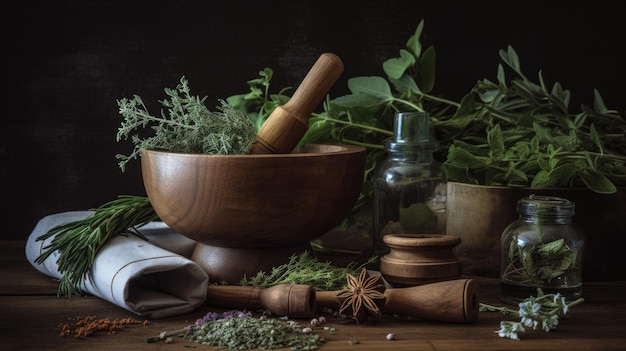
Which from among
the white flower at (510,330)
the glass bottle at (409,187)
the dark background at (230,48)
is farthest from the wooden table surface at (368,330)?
the dark background at (230,48)

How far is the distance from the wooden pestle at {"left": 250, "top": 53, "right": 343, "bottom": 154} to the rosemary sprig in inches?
7.9

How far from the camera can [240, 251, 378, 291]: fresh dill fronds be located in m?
0.94

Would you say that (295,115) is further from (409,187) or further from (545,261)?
(545,261)

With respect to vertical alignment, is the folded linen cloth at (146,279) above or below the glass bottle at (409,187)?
below

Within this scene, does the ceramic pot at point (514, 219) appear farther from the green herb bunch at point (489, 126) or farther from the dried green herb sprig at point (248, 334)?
the dried green herb sprig at point (248, 334)

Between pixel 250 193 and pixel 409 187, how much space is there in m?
0.29

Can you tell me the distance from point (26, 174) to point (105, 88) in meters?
0.22

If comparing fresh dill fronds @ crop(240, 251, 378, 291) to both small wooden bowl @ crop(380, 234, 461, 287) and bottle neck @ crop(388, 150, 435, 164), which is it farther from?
bottle neck @ crop(388, 150, 435, 164)

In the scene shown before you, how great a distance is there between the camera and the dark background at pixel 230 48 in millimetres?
1402

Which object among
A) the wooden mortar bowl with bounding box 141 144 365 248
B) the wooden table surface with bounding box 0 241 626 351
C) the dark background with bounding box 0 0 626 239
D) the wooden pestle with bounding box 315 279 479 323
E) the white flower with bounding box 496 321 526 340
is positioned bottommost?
the wooden table surface with bounding box 0 241 626 351

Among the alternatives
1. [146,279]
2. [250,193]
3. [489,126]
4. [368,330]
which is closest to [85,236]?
[146,279]

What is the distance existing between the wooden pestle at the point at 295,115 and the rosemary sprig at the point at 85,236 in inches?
7.9

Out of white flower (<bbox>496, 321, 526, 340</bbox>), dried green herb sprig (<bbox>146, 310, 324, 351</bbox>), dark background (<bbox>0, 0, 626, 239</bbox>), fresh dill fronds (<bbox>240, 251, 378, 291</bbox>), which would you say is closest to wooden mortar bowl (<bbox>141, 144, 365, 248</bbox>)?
fresh dill fronds (<bbox>240, 251, 378, 291</bbox>)

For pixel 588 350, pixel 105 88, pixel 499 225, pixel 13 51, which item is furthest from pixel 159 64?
pixel 588 350
